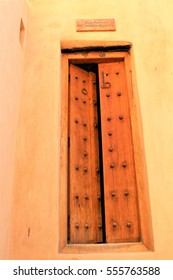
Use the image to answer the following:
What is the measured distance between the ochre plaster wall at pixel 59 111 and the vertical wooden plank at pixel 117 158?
187mm

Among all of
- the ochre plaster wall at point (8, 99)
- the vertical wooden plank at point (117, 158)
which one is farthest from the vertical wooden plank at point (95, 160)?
the ochre plaster wall at point (8, 99)

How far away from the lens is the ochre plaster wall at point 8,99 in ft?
8.16

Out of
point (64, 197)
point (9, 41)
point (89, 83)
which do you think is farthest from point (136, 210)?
A: point (9, 41)

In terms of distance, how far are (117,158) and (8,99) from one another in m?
0.99

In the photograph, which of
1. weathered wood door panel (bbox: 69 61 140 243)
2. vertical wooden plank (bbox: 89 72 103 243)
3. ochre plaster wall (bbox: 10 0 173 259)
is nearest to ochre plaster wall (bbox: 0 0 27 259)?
ochre plaster wall (bbox: 10 0 173 259)

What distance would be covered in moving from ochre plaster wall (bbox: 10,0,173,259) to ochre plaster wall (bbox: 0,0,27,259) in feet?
0.29

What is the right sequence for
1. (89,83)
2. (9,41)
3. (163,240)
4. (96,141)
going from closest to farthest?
(163,240)
(9,41)
(96,141)
(89,83)

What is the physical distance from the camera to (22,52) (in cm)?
322

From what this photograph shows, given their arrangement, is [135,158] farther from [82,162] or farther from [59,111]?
[59,111]

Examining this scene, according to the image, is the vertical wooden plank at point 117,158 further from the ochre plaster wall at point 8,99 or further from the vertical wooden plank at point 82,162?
the ochre plaster wall at point 8,99

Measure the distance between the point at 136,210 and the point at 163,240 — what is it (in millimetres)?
330

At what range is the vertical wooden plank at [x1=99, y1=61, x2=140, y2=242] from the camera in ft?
9.16

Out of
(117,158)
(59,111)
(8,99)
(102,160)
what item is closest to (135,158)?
(117,158)

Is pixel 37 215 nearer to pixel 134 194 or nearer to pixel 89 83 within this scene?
pixel 134 194
